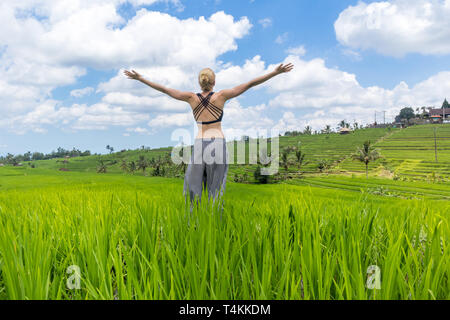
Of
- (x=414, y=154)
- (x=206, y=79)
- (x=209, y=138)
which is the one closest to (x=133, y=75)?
(x=206, y=79)

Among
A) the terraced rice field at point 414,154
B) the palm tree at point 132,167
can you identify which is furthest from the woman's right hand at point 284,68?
the palm tree at point 132,167

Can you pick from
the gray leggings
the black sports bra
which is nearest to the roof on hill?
the black sports bra

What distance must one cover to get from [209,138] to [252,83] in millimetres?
1082

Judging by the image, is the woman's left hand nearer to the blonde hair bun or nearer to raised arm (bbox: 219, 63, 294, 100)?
the blonde hair bun

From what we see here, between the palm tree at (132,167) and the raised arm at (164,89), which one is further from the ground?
the raised arm at (164,89)

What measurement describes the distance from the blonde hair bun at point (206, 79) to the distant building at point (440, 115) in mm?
206904

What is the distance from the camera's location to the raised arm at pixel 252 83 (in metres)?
3.96

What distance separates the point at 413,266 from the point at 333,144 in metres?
152

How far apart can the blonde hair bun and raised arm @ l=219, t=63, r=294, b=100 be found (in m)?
0.23

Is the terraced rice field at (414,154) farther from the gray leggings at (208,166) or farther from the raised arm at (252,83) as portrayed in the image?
the gray leggings at (208,166)

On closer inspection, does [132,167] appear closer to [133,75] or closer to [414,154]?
[133,75]
